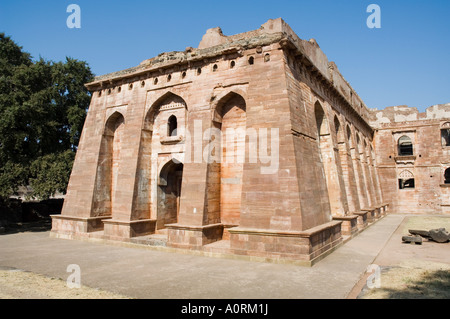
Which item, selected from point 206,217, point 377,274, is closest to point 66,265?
point 206,217

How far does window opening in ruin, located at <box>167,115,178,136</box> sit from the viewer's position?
1260cm

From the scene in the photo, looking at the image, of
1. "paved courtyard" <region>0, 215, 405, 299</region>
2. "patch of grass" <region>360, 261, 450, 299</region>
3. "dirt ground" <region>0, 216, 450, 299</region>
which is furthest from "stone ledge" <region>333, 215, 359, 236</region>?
"patch of grass" <region>360, 261, 450, 299</region>

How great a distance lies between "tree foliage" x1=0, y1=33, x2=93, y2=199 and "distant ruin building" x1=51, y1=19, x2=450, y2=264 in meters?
2.21

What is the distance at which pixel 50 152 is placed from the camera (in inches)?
668

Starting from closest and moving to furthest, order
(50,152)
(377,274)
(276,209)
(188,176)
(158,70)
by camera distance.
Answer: (377,274) → (276,209) → (188,176) → (158,70) → (50,152)

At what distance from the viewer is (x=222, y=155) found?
11039 mm


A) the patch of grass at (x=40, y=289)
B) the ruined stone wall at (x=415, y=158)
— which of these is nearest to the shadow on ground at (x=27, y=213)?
the patch of grass at (x=40, y=289)

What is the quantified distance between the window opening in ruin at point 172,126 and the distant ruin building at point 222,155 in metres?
0.05

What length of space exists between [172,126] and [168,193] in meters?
2.80

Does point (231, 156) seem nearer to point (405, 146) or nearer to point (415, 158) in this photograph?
point (415, 158)

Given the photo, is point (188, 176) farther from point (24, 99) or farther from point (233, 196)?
point (24, 99)

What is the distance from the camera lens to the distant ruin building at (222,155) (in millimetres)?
8945

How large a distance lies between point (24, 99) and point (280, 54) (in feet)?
44.3

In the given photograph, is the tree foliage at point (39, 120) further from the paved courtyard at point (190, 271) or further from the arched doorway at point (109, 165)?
the paved courtyard at point (190, 271)
